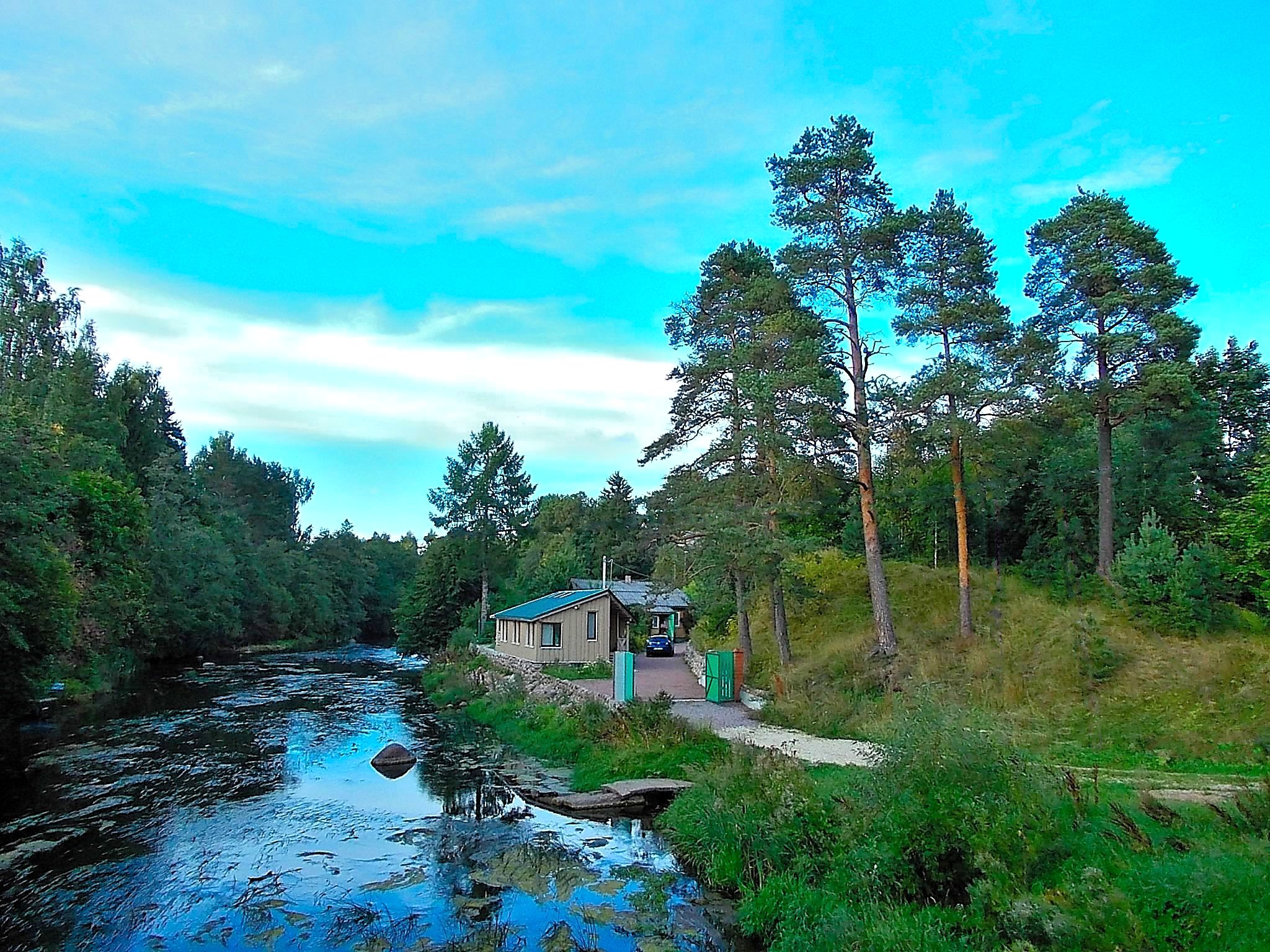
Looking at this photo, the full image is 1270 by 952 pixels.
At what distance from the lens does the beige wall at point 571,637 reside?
34.6 meters

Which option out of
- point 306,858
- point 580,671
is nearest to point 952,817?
point 306,858

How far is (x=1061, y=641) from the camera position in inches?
703

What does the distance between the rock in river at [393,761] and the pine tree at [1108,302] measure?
62.4ft

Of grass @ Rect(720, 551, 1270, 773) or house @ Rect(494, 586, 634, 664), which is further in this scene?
house @ Rect(494, 586, 634, 664)

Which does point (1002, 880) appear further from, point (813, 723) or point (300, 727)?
point (300, 727)

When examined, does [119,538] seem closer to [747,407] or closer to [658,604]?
[747,407]

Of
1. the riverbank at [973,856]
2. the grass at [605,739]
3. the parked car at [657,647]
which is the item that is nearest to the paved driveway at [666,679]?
the parked car at [657,647]

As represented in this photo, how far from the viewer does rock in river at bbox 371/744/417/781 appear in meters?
18.7

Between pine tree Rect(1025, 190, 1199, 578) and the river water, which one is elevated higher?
pine tree Rect(1025, 190, 1199, 578)

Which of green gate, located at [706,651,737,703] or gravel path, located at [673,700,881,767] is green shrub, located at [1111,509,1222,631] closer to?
gravel path, located at [673,700,881,767]

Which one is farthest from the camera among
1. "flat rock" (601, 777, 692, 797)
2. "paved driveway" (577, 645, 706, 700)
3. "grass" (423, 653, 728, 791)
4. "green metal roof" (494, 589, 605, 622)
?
"green metal roof" (494, 589, 605, 622)

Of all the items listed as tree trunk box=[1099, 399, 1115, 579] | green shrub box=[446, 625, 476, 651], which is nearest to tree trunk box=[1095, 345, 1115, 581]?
tree trunk box=[1099, 399, 1115, 579]

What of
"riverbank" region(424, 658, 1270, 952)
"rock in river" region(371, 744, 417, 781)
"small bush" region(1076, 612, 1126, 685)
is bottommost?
"rock in river" region(371, 744, 417, 781)

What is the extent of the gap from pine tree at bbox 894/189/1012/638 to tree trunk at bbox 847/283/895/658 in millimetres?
1138
